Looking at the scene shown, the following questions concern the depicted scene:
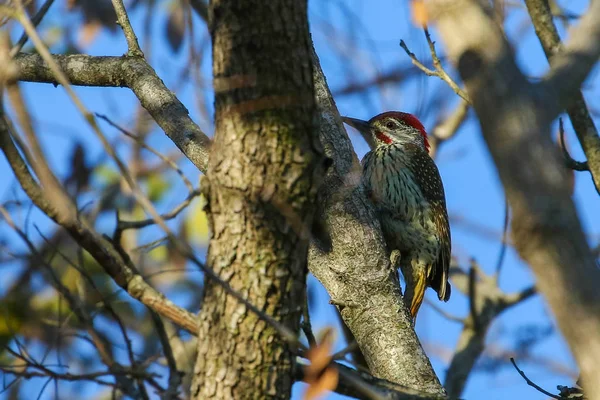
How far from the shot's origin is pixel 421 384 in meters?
3.81

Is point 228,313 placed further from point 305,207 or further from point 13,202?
point 13,202

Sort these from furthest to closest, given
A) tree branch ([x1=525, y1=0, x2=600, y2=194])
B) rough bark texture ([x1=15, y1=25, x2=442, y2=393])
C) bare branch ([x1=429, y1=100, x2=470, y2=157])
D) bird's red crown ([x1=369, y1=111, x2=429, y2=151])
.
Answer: bare branch ([x1=429, y1=100, x2=470, y2=157]) → bird's red crown ([x1=369, y1=111, x2=429, y2=151]) → tree branch ([x1=525, y1=0, x2=600, y2=194]) → rough bark texture ([x1=15, y1=25, x2=442, y2=393])

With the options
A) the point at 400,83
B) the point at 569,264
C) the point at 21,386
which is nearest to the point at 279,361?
the point at 569,264

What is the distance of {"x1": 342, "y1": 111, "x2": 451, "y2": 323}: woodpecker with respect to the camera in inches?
238

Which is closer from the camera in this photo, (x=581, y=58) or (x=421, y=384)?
(x=581, y=58)

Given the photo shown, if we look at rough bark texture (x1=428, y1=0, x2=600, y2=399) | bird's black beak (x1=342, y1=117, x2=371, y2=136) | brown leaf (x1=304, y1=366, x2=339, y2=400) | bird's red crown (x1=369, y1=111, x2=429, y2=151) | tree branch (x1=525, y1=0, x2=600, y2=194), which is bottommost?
brown leaf (x1=304, y1=366, x2=339, y2=400)

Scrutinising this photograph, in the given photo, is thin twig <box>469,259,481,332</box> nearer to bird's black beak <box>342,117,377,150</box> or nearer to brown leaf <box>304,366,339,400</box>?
bird's black beak <box>342,117,377,150</box>

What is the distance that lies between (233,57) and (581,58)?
1056 millimetres

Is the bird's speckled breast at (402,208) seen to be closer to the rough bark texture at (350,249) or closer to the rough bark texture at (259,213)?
the rough bark texture at (350,249)

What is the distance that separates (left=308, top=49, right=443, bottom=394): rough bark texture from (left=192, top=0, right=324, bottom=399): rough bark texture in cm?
149

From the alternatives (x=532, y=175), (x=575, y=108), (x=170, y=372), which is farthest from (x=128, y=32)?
(x=532, y=175)

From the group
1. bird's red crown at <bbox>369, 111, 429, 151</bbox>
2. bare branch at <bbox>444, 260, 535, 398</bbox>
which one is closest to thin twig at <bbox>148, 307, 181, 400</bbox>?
bare branch at <bbox>444, 260, 535, 398</bbox>

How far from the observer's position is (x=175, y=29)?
6836mm

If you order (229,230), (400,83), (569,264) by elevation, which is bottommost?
(569,264)
